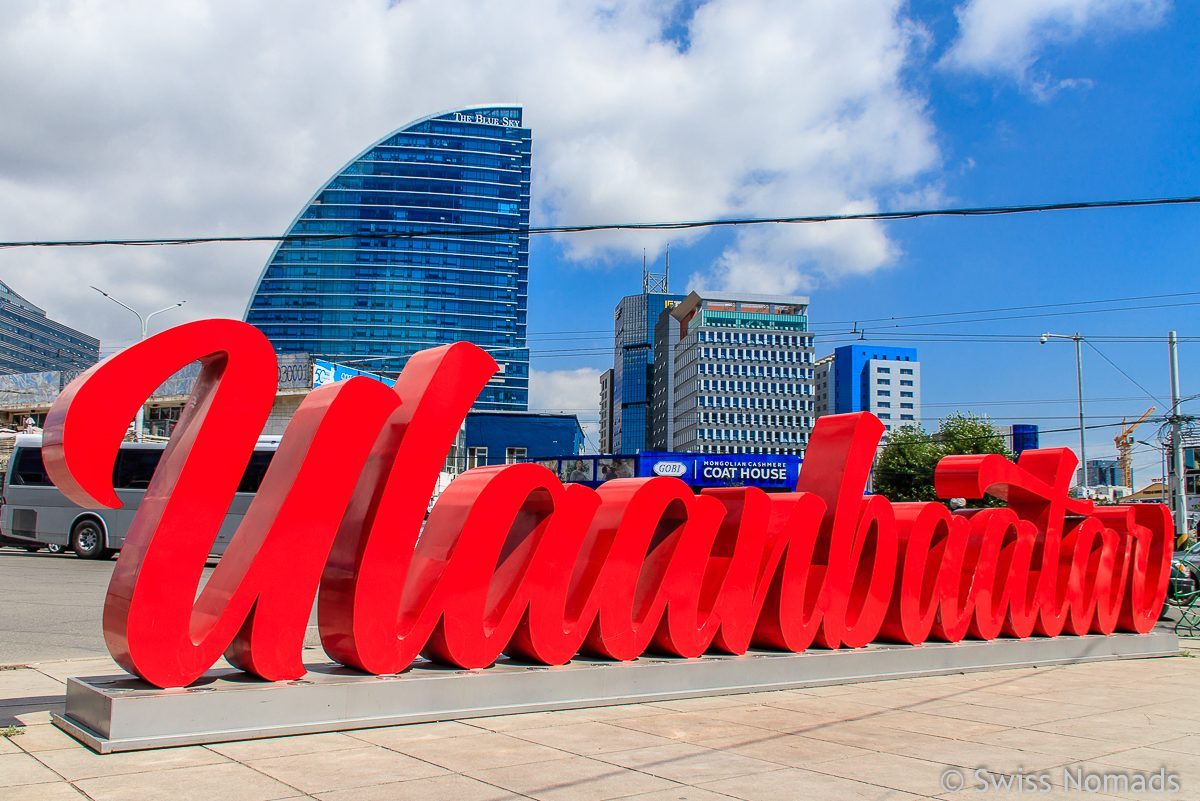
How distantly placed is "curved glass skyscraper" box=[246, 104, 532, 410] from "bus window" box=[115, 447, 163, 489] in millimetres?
116044

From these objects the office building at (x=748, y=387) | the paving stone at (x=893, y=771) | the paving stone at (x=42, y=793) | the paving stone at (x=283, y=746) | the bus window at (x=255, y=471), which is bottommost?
the paving stone at (x=893, y=771)

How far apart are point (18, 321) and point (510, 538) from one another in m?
134

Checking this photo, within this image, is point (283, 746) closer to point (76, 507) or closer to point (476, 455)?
point (76, 507)

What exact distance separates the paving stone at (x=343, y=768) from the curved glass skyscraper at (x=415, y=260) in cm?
13884

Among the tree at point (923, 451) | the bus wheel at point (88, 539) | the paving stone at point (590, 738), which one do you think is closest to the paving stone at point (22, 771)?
the paving stone at point (590, 738)

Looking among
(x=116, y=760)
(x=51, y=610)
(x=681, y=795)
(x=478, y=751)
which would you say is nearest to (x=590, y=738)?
(x=478, y=751)

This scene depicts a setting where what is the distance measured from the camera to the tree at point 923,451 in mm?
61469

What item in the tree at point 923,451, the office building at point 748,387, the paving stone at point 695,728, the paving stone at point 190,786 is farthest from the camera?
the office building at point 748,387

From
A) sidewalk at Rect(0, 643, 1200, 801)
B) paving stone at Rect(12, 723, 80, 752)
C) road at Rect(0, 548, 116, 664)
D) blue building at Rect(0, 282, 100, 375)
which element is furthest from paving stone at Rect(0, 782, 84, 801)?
blue building at Rect(0, 282, 100, 375)

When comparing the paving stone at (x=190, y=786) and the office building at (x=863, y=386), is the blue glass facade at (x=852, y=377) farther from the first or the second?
the paving stone at (x=190, y=786)

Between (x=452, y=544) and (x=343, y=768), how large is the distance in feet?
8.84

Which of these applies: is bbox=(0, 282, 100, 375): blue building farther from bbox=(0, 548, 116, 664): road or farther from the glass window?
bbox=(0, 548, 116, 664): road

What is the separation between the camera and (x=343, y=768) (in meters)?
6.98

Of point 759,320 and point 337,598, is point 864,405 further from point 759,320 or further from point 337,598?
point 337,598
